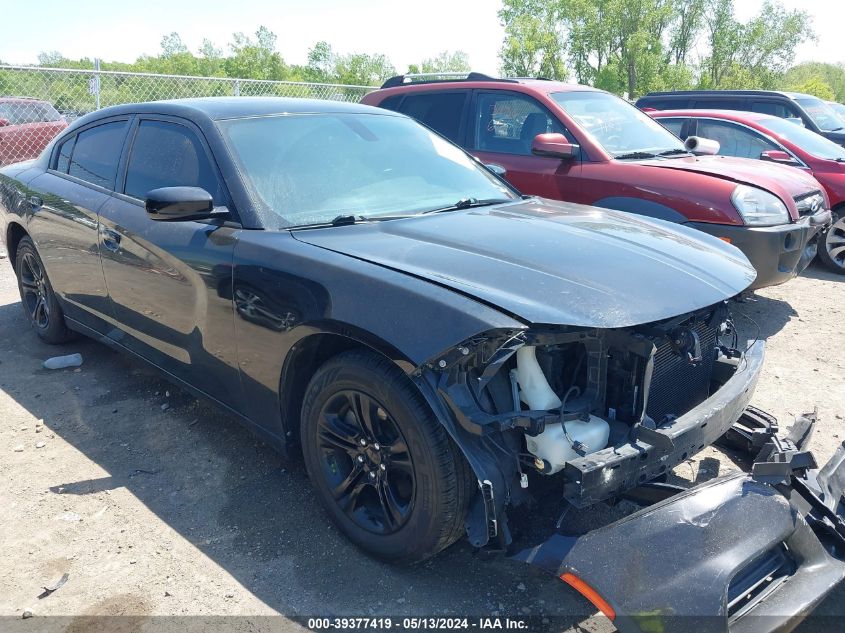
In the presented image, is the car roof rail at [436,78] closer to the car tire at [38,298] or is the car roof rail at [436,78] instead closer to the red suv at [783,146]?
the red suv at [783,146]

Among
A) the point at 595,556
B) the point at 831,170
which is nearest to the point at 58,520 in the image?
the point at 595,556

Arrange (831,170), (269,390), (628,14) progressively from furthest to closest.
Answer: (628,14), (831,170), (269,390)

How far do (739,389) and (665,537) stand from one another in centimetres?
82

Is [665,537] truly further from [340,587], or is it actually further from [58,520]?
[58,520]

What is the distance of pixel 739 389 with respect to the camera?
2580mm

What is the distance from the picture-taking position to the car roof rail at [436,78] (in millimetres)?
6507

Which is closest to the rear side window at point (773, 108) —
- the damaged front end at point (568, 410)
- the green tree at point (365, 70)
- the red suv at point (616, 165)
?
the red suv at point (616, 165)

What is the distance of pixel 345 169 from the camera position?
3.24 m

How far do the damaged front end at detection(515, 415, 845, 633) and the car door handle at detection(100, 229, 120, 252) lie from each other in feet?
8.70

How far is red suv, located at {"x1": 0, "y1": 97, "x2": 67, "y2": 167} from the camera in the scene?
37.0 ft

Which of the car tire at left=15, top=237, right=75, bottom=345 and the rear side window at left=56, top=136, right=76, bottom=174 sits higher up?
the rear side window at left=56, top=136, right=76, bottom=174

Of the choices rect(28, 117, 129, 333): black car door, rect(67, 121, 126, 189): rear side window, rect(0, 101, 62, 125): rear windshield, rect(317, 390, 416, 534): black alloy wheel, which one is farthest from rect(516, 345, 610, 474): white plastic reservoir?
rect(0, 101, 62, 125): rear windshield

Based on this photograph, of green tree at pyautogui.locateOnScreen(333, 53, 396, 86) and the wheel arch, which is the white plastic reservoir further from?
green tree at pyautogui.locateOnScreen(333, 53, 396, 86)

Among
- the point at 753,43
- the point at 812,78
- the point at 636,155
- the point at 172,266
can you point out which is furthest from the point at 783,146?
the point at 812,78
